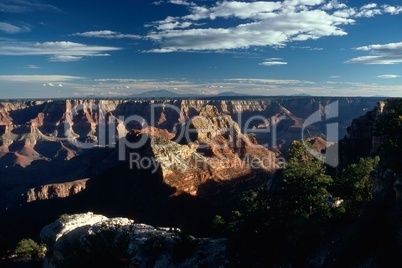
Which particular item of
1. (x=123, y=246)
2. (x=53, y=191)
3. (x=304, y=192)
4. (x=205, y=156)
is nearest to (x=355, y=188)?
(x=304, y=192)

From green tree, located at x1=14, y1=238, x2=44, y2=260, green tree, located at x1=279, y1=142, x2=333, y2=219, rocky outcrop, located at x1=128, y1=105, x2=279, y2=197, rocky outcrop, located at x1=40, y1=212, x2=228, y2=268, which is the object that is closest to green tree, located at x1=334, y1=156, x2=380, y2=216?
green tree, located at x1=279, y1=142, x2=333, y2=219

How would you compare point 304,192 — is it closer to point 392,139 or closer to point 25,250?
point 392,139

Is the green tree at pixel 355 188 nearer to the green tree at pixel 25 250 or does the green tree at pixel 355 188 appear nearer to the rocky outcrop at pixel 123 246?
the rocky outcrop at pixel 123 246

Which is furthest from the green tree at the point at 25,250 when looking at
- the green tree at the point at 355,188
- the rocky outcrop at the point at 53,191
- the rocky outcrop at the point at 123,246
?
the green tree at the point at 355,188

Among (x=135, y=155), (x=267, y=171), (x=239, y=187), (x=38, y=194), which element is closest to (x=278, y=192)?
(x=239, y=187)

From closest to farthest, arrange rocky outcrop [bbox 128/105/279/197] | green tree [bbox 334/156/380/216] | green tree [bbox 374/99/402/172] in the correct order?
1. green tree [bbox 374/99/402/172]
2. green tree [bbox 334/156/380/216]
3. rocky outcrop [bbox 128/105/279/197]

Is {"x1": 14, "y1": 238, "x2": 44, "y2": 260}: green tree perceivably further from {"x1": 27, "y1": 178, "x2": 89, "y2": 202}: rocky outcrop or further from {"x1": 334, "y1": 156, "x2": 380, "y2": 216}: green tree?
{"x1": 334, "y1": 156, "x2": 380, "y2": 216}: green tree

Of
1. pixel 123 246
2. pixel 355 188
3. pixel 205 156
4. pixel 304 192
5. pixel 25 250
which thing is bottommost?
pixel 25 250

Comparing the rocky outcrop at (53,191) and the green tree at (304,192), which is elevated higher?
the green tree at (304,192)
